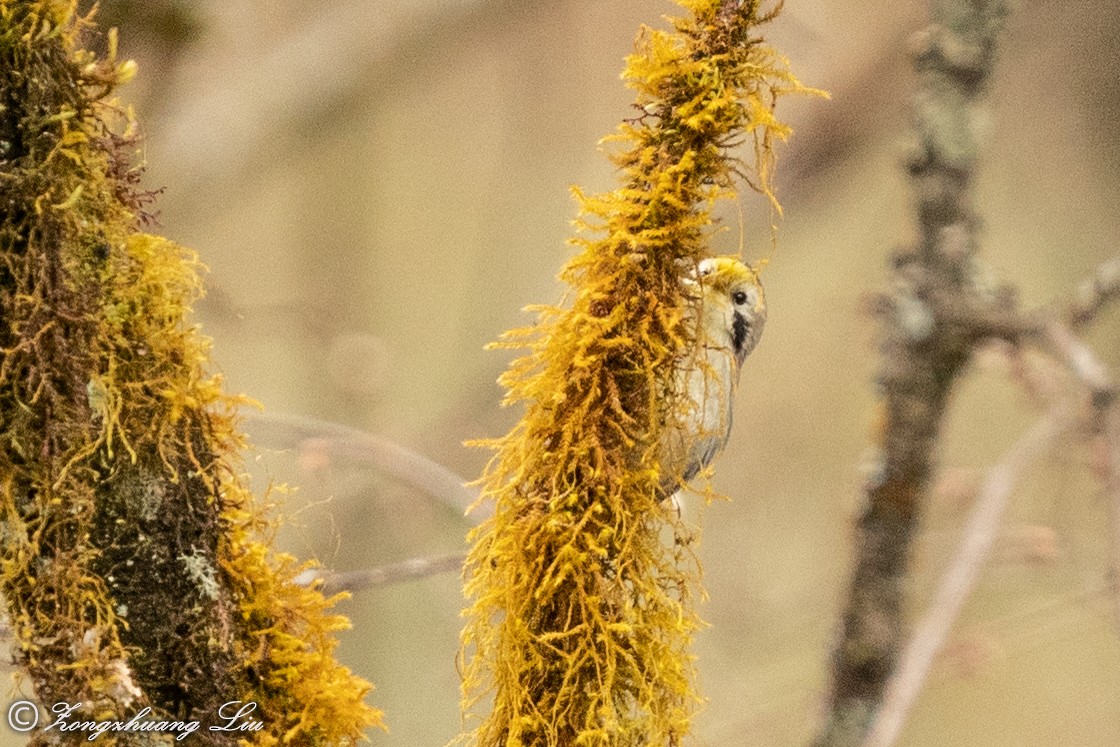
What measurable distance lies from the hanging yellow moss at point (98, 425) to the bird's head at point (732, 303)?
401mm

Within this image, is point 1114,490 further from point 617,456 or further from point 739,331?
point 617,456

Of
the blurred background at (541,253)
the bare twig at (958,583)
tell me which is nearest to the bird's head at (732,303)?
the bare twig at (958,583)

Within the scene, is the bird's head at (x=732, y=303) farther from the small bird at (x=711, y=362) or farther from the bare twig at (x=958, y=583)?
the bare twig at (x=958, y=583)

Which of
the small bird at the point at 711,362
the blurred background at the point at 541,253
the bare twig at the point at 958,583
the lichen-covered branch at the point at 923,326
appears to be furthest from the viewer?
the blurred background at the point at 541,253

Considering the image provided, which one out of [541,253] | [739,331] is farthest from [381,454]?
[541,253]

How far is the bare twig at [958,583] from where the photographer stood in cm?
127

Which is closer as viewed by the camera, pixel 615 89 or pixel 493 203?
pixel 615 89

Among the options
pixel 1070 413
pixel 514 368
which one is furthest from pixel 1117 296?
pixel 514 368

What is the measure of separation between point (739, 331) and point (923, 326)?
0.59 metres

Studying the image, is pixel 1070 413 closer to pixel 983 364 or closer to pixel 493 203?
pixel 983 364

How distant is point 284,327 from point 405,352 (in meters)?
0.55

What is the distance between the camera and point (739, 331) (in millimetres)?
1062

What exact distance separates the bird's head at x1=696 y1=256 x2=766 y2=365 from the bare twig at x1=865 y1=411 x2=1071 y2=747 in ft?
1.44

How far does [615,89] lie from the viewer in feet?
11.9
